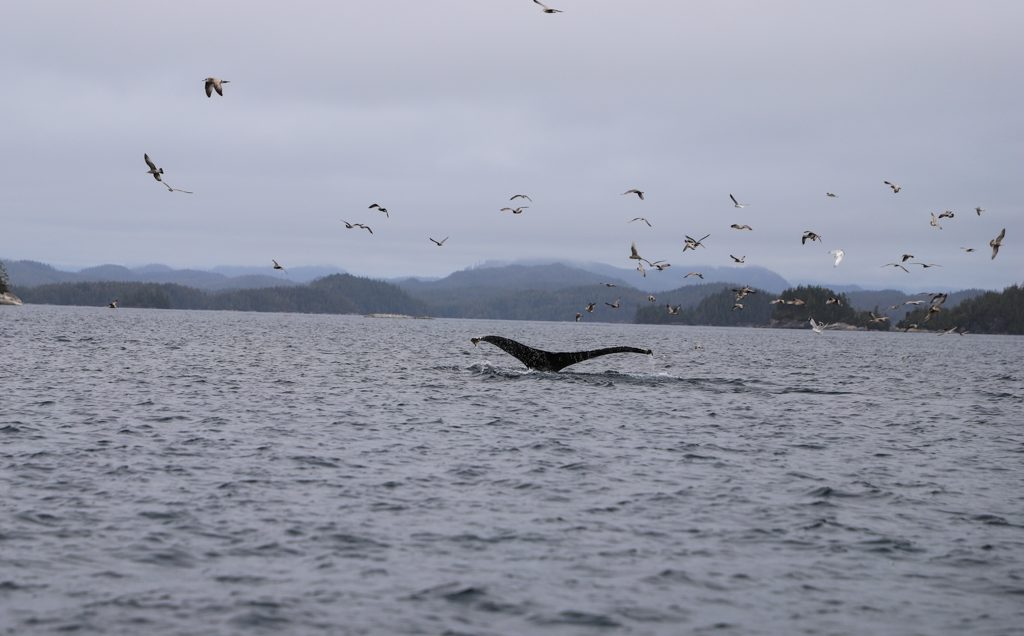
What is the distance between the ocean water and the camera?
12.2 m

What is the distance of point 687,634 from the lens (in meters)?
11.5

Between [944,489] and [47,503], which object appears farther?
[944,489]

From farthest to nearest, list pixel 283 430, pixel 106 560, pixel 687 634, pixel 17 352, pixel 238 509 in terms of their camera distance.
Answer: pixel 17 352 < pixel 283 430 < pixel 238 509 < pixel 106 560 < pixel 687 634

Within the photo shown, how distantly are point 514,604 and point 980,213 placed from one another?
40.7 m

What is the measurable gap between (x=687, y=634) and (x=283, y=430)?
744 inches

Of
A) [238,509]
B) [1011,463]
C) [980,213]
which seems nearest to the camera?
[238,509]

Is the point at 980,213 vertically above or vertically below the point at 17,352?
above

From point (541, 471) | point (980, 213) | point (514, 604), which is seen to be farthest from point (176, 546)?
point (980, 213)

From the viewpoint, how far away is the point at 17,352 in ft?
211

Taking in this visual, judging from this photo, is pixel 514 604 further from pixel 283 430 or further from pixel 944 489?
pixel 283 430

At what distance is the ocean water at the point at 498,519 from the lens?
39.9ft

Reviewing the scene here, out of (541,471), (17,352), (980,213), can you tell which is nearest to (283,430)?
(541,471)

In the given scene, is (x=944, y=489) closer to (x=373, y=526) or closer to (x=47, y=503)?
(x=373, y=526)

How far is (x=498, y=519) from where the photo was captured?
17.1 metres
